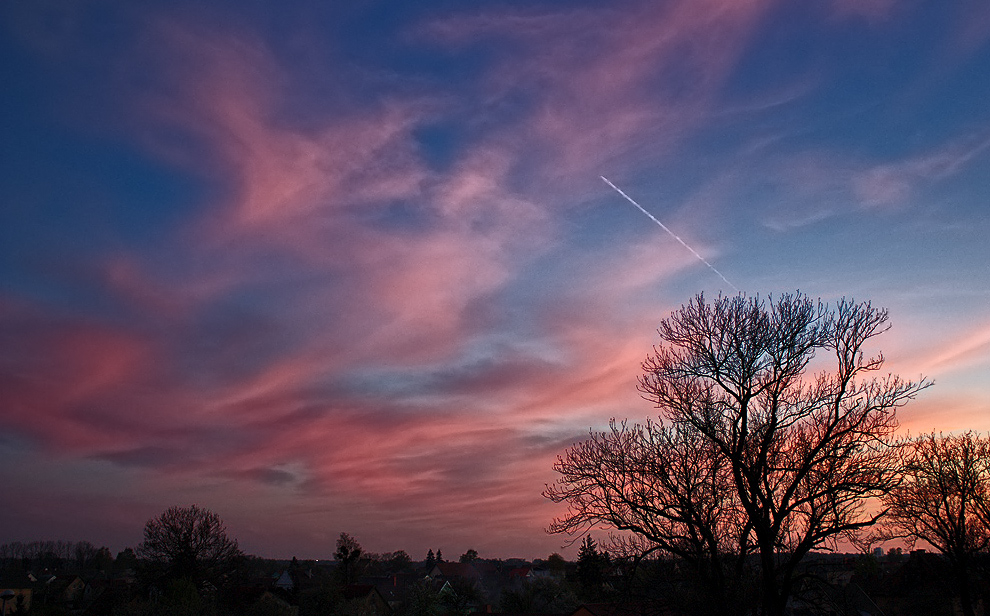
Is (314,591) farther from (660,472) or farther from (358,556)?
(660,472)

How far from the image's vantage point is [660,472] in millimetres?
17250

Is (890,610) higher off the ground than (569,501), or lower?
lower

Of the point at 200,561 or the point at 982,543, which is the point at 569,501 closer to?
the point at 982,543

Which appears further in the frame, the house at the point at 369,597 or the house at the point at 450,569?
the house at the point at 450,569

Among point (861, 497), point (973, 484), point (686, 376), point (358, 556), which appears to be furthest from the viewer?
point (358, 556)

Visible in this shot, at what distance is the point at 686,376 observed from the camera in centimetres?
1717

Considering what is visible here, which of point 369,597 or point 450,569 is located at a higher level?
point 369,597

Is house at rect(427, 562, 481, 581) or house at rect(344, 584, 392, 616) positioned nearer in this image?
house at rect(344, 584, 392, 616)

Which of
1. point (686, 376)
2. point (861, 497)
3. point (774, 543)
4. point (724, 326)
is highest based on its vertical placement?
point (724, 326)

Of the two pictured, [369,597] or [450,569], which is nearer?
[369,597]

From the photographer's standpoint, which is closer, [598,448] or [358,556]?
[598,448]

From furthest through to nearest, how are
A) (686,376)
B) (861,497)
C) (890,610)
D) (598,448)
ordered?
(890,610) < (598,448) < (686,376) < (861,497)

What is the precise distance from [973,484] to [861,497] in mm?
23376

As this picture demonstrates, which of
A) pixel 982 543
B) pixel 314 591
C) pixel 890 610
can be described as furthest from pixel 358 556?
pixel 982 543
